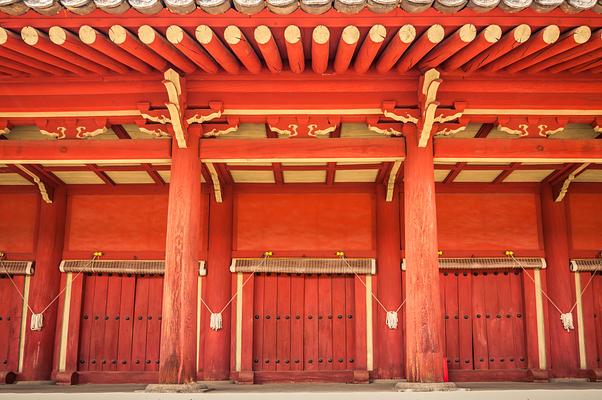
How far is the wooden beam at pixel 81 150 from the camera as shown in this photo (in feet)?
25.8

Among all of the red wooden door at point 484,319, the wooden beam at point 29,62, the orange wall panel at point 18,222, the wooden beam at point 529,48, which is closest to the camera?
the wooden beam at point 529,48

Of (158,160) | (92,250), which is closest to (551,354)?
(158,160)

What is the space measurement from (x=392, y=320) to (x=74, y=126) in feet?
18.3

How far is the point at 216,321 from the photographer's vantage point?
1030cm

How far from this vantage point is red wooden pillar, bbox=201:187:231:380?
404 inches

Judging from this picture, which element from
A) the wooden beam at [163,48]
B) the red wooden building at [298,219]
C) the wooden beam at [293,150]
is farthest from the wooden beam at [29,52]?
the wooden beam at [293,150]

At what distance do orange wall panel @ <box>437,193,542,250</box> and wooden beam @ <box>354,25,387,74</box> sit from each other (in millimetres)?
4354

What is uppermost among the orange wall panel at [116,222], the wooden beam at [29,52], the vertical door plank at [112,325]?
the wooden beam at [29,52]

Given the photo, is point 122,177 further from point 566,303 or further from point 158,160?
point 566,303

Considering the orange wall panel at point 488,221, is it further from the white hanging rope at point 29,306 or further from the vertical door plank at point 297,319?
the white hanging rope at point 29,306

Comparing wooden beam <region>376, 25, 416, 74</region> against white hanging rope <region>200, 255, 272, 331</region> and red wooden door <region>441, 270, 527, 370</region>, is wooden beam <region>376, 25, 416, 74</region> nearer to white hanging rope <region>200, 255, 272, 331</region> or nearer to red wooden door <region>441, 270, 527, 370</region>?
white hanging rope <region>200, 255, 272, 331</region>

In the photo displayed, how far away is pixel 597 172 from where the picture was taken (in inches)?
408

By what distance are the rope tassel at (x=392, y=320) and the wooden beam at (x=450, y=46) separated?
4.51 m

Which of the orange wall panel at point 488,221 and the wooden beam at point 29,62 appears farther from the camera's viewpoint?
the orange wall panel at point 488,221
